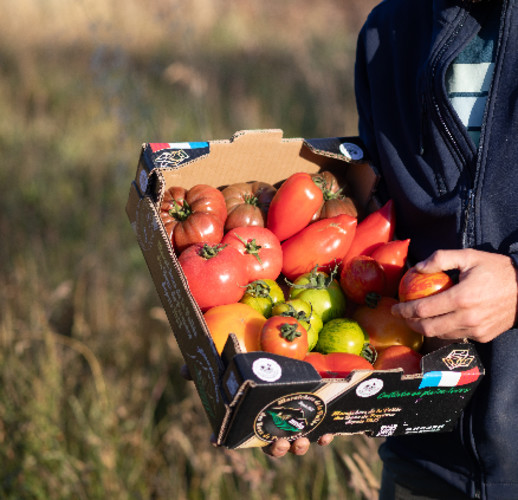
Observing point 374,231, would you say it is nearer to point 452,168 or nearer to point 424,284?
point 452,168

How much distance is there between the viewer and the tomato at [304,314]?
67.7 inches

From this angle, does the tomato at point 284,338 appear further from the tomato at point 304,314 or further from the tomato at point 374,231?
the tomato at point 374,231

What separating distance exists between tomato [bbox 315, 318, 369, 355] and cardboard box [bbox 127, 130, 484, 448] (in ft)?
0.67

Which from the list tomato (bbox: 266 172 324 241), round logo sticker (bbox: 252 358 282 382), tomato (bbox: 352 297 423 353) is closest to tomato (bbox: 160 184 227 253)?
tomato (bbox: 266 172 324 241)

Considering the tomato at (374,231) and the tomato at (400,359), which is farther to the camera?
the tomato at (374,231)

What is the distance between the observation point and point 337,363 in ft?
5.36

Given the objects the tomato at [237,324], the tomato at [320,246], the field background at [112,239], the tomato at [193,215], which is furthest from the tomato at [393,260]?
the field background at [112,239]

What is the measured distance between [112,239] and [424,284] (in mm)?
2676

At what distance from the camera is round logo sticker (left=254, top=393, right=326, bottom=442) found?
4.64 feet

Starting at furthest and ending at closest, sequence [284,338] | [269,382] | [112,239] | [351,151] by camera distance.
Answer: [112,239] < [351,151] < [284,338] < [269,382]

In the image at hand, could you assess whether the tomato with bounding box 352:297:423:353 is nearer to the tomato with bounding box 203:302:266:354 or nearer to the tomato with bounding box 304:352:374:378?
the tomato with bounding box 304:352:374:378

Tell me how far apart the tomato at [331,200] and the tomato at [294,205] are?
2.2 inches

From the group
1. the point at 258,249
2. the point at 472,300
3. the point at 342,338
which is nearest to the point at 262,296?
the point at 258,249

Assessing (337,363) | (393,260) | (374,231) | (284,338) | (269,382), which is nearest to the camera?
(269,382)
